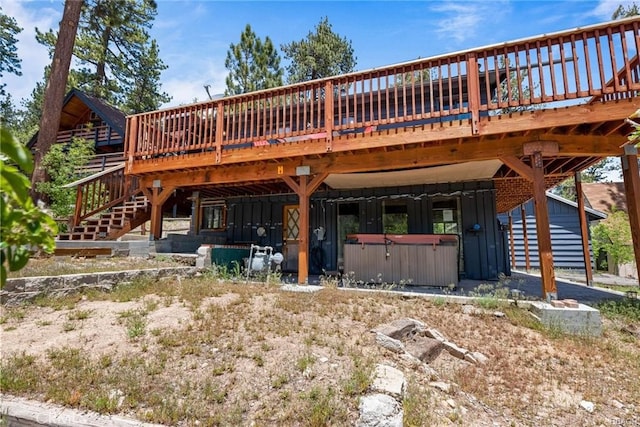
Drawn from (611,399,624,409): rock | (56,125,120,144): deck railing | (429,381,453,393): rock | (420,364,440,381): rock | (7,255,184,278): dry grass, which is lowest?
(611,399,624,409): rock

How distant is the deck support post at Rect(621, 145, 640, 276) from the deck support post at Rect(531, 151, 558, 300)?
1450mm

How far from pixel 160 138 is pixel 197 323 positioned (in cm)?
588

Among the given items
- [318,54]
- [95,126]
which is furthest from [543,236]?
[95,126]

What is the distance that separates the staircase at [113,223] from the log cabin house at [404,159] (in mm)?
56

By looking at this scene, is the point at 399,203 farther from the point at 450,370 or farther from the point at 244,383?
the point at 244,383

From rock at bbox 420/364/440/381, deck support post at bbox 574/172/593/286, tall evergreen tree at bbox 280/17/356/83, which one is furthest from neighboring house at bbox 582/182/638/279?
rock at bbox 420/364/440/381

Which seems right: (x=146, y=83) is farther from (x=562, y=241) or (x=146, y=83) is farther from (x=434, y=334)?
(x=562, y=241)

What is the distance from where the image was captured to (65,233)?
826 centimetres

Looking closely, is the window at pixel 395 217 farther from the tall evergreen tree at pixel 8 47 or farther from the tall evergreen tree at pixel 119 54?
the tall evergreen tree at pixel 8 47

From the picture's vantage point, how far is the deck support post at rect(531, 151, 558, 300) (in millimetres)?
5113

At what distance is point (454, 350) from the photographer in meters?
3.74

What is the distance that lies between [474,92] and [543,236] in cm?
255

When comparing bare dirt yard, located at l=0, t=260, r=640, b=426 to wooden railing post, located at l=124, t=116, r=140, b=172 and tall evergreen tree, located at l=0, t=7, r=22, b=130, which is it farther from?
tall evergreen tree, located at l=0, t=7, r=22, b=130

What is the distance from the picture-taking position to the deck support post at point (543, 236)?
5113 millimetres
